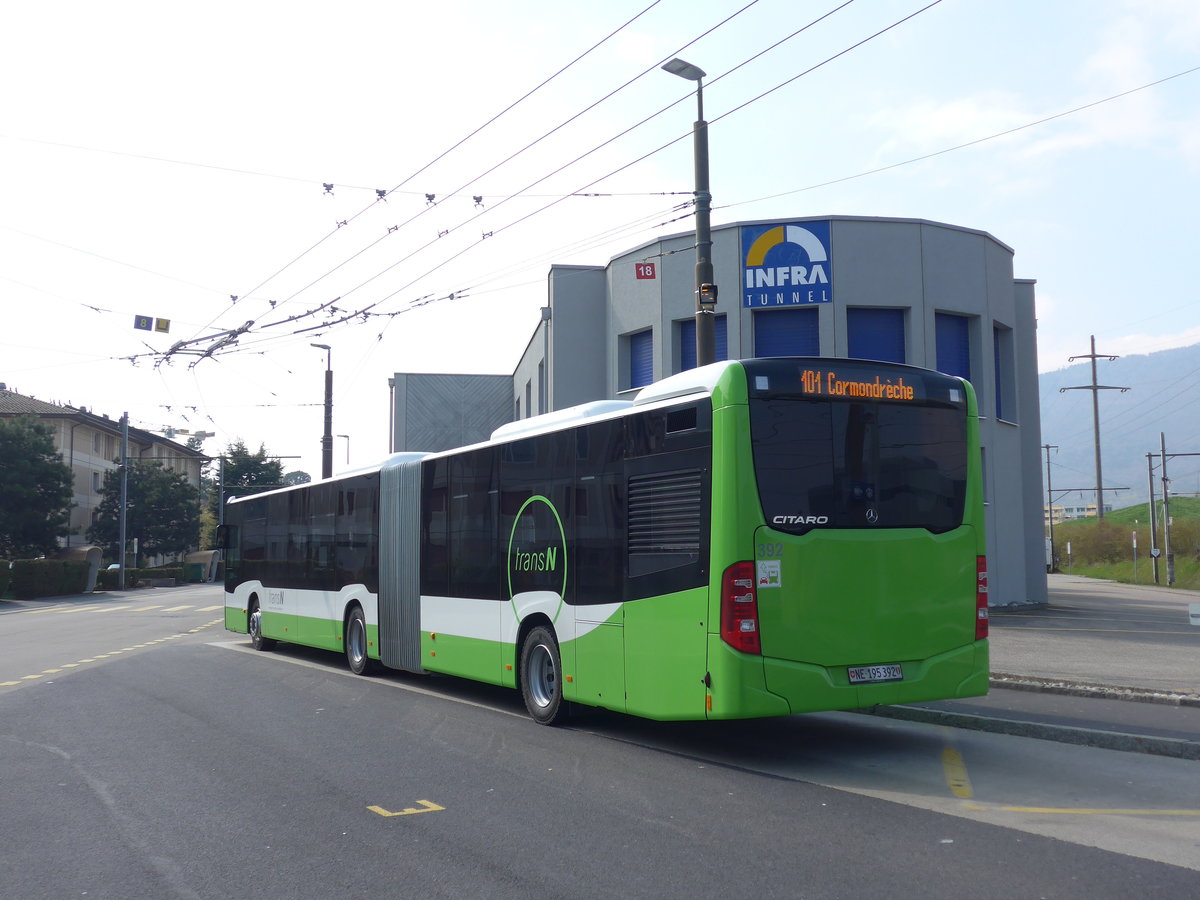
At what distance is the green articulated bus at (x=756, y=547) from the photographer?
27.2 feet

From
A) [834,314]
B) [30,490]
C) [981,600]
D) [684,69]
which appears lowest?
[981,600]

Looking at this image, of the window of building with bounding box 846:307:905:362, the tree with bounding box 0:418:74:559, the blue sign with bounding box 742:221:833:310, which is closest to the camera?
the blue sign with bounding box 742:221:833:310

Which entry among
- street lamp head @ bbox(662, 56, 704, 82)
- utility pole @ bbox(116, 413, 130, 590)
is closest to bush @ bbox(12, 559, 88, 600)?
utility pole @ bbox(116, 413, 130, 590)

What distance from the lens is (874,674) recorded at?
28.4ft

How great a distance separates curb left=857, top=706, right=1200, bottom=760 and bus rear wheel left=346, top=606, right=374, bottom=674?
315 inches

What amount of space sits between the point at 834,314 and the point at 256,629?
1387 cm

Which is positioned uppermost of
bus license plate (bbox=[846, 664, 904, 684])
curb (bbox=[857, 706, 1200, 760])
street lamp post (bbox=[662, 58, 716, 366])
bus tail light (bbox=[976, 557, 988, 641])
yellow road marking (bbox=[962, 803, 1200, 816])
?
street lamp post (bbox=[662, 58, 716, 366])

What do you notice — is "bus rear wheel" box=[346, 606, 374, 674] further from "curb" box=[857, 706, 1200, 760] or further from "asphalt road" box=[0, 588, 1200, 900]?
"curb" box=[857, 706, 1200, 760]

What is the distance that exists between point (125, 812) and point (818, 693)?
193 inches

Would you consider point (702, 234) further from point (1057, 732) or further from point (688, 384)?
point (1057, 732)

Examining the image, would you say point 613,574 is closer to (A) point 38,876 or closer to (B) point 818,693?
(B) point 818,693

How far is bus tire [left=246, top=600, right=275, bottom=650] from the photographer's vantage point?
70.3 ft

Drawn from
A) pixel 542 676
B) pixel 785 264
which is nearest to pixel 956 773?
pixel 542 676

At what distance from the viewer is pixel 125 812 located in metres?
7.16
